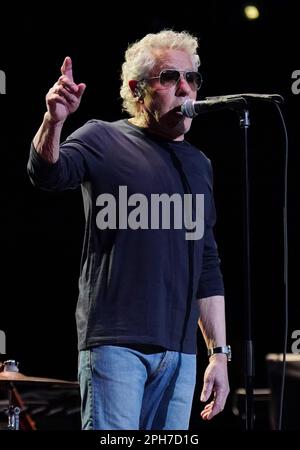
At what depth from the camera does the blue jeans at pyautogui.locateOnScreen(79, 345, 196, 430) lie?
2.15 m

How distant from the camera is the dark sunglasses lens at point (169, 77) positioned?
2.53 metres

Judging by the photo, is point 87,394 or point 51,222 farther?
point 51,222

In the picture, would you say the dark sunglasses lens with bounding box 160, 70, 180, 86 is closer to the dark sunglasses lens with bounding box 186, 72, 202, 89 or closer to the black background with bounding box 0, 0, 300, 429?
the dark sunglasses lens with bounding box 186, 72, 202, 89

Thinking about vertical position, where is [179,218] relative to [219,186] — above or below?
below

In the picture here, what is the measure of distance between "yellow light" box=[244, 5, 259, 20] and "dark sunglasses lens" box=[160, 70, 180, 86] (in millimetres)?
2400

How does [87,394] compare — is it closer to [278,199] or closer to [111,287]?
[111,287]

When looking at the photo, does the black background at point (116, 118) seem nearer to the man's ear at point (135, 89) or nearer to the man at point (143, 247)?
the man's ear at point (135, 89)

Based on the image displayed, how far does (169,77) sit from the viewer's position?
2531 mm

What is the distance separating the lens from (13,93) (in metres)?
5.07

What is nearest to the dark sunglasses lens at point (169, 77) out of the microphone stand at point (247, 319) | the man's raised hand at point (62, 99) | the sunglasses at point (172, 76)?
the sunglasses at point (172, 76)

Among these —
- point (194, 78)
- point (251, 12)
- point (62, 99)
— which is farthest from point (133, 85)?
point (251, 12)
